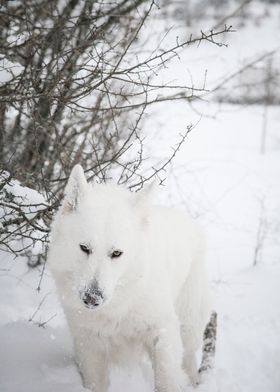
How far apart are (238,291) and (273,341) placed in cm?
140

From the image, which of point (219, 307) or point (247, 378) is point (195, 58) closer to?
point (219, 307)

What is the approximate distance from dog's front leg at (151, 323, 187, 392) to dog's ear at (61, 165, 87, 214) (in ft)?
3.46

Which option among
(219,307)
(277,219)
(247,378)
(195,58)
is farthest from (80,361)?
(277,219)

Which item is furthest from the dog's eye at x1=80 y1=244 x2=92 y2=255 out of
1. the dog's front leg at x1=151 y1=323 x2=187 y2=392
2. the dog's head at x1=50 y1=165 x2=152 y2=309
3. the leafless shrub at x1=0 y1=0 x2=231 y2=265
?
the dog's front leg at x1=151 y1=323 x2=187 y2=392

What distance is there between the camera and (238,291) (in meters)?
6.57

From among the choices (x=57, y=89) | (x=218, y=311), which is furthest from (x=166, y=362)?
(x=218, y=311)

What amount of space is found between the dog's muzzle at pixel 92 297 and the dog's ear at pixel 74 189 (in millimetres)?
644

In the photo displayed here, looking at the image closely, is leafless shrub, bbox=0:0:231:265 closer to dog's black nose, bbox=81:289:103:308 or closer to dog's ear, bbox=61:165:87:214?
dog's ear, bbox=61:165:87:214

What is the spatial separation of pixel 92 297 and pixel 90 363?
3.26ft

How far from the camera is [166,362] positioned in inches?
113

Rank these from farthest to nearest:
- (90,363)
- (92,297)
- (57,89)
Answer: (57,89) → (90,363) → (92,297)

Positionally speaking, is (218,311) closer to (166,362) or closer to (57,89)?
(166,362)

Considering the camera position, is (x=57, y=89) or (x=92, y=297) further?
(x=57, y=89)

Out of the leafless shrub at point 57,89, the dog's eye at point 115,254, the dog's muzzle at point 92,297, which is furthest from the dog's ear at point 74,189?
the dog's muzzle at point 92,297
